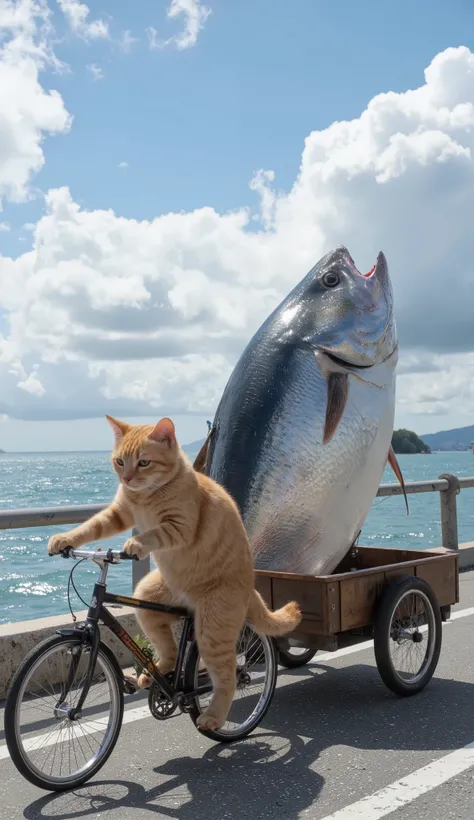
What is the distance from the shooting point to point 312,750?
4.34m

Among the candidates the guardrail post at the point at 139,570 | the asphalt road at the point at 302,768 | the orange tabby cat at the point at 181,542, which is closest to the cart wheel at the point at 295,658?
the asphalt road at the point at 302,768

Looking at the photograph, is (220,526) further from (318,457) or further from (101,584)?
(318,457)

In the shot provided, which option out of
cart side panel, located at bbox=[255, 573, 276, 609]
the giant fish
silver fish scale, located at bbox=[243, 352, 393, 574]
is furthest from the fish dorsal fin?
cart side panel, located at bbox=[255, 573, 276, 609]

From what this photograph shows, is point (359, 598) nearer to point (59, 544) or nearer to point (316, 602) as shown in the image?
point (316, 602)

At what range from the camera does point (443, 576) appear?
5637mm

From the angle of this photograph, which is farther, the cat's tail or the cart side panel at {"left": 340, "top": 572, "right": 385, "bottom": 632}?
the cart side panel at {"left": 340, "top": 572, "right": 385, "bottom": 632}

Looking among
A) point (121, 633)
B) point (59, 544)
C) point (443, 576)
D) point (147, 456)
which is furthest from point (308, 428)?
point (59, 544)

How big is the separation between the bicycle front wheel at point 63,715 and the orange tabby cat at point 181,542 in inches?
10.2

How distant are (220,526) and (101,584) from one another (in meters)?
0.65

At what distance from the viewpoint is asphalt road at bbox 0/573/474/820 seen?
366cm

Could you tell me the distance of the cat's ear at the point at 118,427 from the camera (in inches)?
161

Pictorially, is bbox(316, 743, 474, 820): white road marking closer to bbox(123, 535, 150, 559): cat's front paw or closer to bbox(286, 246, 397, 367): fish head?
bbox(123, 535, 150, 559): cat's front paw

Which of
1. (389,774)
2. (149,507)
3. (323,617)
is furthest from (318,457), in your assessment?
(389,774)

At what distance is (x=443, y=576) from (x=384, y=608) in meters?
0.80
